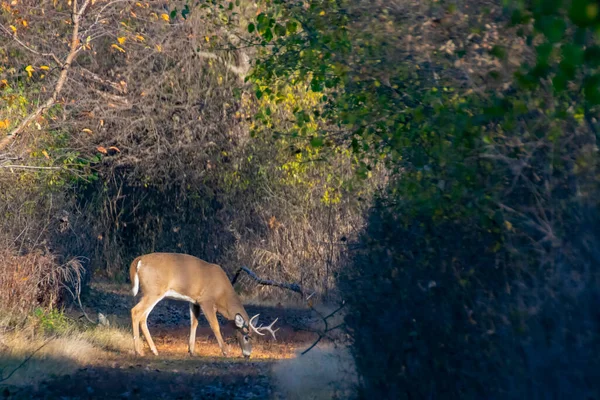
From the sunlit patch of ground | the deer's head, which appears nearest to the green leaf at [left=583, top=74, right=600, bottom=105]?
the sunlit patch of ground

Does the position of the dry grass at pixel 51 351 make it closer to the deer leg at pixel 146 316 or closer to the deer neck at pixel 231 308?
the deer leg at pixel 146 316

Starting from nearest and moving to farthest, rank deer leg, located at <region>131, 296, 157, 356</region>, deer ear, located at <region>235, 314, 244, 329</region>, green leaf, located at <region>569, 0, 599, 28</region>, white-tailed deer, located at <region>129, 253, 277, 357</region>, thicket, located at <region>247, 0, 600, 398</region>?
green leaf, located at <region>569, 0, 599, 28</region>
thicket, located at <region>247, 0, 600, 398</region>
deer leg, located at <region>131, 296, 157, 356</region>
white-tailed deer, located at <region>129, 253, 277, 357</region>
deer ear, located at <region>235, 314, 244, 329</region>

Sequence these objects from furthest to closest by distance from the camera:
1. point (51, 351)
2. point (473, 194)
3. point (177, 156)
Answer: point (177, 156) < point (51, 351) < point (473, 194)

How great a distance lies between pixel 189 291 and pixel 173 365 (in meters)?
2.12

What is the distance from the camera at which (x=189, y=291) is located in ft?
Result: 50.2

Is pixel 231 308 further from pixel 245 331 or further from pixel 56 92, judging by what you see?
pixel 56 92

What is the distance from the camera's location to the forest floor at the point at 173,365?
10383 millimetres

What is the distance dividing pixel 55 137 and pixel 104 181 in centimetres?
538

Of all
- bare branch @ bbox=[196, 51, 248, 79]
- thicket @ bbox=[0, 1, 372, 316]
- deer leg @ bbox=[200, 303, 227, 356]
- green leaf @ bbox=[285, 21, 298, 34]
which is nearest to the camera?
green leaf @ bbox=[285, 21, 298, 34]

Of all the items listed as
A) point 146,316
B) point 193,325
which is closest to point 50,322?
point 146,316

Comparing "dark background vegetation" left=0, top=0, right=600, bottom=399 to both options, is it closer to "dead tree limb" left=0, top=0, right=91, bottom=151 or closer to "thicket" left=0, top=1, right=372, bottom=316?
"dead tree limb" left=0, top=0, right=91, bottom=151

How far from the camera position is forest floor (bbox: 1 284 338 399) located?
409 inches

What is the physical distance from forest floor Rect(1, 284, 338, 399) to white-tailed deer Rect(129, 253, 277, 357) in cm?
39

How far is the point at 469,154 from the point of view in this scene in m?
6.18
